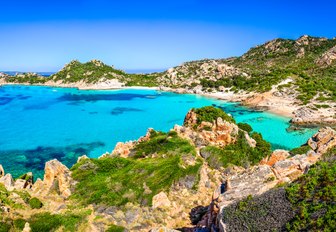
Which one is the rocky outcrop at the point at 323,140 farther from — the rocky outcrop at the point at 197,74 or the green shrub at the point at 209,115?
the rocky outcrop at the point at 197,74

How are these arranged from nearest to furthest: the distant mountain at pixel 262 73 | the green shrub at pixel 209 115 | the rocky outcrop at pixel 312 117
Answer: the green shrub at pixel 209 115
the rocky outcrop at pixel 312 117
the distant mountain at pixel 262 73

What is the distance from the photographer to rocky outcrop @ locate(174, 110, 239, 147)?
28.5 meters

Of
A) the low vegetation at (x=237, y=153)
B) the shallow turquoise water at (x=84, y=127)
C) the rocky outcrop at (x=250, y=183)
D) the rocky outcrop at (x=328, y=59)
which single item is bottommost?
the shallow turquoise water at (x=84, y=127)

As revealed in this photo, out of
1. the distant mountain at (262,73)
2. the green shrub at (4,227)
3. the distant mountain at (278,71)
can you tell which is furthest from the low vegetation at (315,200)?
the distant mountain at (278,71)

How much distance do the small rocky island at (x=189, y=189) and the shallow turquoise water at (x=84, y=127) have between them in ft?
36.4

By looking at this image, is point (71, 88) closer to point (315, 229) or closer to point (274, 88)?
point (274, 88)

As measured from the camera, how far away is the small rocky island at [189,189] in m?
10.3

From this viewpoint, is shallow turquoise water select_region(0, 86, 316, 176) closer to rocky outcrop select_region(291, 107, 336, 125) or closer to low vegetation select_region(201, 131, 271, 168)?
rocky outcrop select_region(291, 107, 336, 125)

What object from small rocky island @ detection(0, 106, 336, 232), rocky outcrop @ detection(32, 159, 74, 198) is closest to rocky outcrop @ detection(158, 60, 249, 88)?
small rocky island @ detection(0, 106, 336, 232)

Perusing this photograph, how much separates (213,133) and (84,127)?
32.2 m

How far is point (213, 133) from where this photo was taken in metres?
29.1

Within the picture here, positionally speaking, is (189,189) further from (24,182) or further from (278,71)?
(278,71)

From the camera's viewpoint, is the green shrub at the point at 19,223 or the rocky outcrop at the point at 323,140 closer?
the green shrub at the point at 19,223

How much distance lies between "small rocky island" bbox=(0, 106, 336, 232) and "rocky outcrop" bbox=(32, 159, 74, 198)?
0.07 meters
